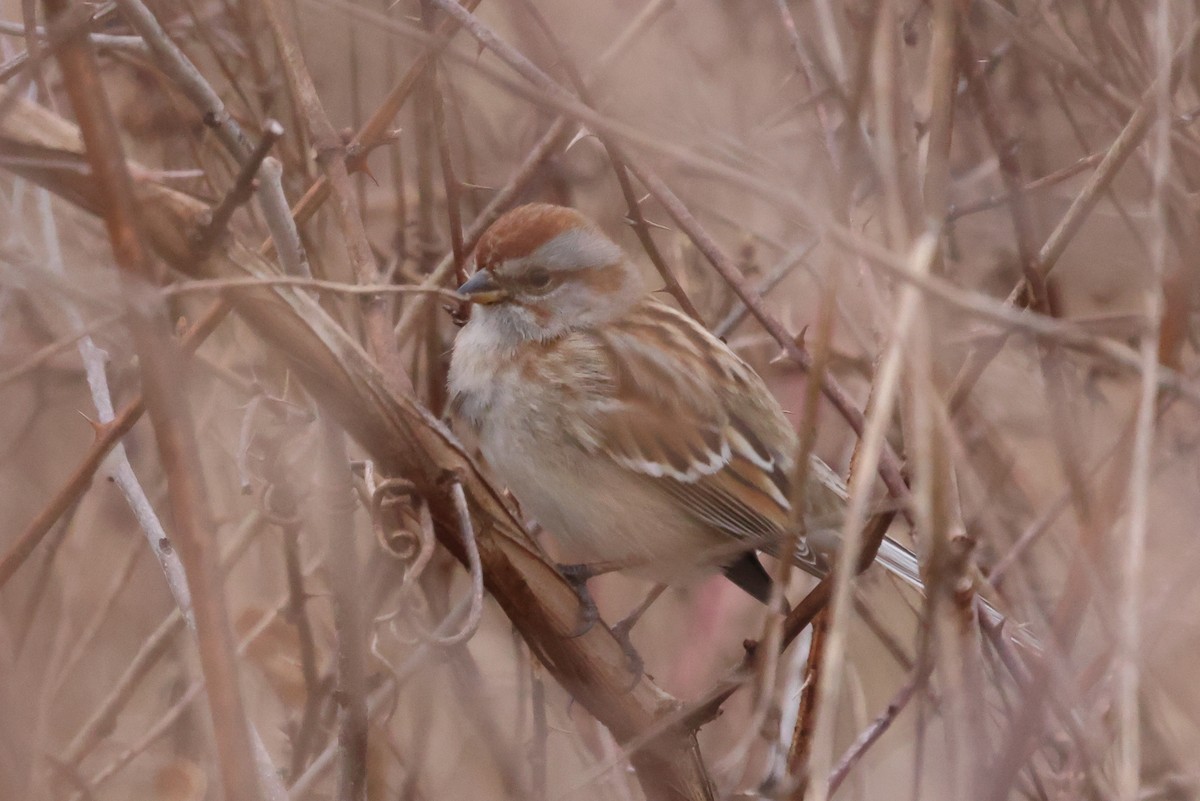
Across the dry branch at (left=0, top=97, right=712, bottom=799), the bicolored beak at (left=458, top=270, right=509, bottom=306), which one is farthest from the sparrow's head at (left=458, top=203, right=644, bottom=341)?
the dry branch at (left=0, top=97, right=712, bottom=799)

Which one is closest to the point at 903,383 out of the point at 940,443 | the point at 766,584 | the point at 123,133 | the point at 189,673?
the point at 940,443

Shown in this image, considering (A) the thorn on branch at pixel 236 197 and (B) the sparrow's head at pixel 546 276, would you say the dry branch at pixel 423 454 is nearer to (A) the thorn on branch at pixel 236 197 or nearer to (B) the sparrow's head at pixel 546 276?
(A) the thorn on branch at pixel 236 197

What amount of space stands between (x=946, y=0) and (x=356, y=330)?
1.40 meters

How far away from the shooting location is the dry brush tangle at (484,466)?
130 centimetres

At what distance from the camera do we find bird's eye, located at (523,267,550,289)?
9.39 ft

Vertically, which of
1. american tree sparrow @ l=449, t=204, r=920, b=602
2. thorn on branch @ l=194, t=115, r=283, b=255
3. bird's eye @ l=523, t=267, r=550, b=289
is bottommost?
american tree sparrow @ l=449, t=204, r=920, b=602

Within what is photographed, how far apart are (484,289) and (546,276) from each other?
0.63 ft

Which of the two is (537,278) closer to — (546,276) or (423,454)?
(546,276)

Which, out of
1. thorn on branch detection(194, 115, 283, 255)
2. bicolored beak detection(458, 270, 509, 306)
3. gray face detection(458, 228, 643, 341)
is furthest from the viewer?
gray face detection(458, 228, 643, 341)

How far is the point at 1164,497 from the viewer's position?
3.80 m

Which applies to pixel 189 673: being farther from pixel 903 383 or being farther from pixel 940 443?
pixel 940 443

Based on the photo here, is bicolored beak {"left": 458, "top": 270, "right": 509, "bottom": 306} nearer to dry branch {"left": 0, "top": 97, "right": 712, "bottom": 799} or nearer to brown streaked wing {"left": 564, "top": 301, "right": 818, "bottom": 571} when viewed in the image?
brown streaked wing {"left": 564, "top": 301, "right": 818, "bottom": 571}

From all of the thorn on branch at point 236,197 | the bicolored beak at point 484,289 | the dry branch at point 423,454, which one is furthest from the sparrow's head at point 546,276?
the thorn on branch at point 236,197

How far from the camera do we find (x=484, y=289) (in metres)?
2.77
